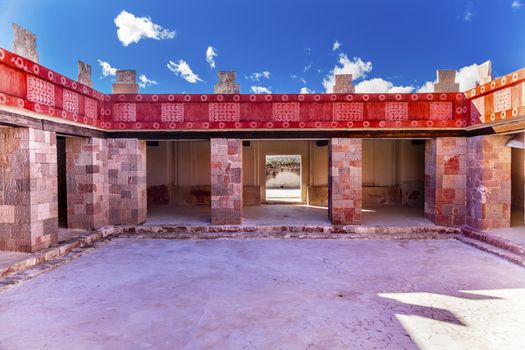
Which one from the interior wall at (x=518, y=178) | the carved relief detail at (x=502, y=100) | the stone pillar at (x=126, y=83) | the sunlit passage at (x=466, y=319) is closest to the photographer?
the sunlit passage at (x=466, y=319)

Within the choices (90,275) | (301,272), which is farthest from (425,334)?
(90,275)

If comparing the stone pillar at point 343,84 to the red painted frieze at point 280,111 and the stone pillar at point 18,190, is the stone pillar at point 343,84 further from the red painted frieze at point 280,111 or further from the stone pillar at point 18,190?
the stone pillar at point 18,190

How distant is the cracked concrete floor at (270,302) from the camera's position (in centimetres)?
300

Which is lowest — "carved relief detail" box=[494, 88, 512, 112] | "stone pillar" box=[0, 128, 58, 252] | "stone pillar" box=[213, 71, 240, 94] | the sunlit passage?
the sunlit passage

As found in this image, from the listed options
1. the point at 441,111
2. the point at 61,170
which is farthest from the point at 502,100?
the point at 61,170

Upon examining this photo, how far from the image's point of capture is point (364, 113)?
7523 mm

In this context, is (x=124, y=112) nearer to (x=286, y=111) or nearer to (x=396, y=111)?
(x=286, y=111)

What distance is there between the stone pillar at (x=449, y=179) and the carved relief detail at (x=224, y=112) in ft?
16.2

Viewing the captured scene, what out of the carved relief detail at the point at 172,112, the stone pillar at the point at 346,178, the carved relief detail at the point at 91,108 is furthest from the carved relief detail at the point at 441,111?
the carved relief detail at the point at 91,108

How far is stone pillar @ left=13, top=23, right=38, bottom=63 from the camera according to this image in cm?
546

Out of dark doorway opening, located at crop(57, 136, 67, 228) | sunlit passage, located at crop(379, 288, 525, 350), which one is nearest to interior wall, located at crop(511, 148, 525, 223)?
sunlit passage, located at crop(379, 288, 525, 350)

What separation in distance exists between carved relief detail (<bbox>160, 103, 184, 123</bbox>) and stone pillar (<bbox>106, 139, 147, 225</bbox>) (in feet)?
3.10

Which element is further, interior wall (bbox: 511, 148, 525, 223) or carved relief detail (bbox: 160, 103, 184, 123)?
interior wall (bbox: 511, 148, 525, 223)

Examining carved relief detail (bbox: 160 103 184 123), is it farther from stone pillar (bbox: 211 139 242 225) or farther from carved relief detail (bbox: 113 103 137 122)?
stone pillar (bbox: 211 139 242 225)
